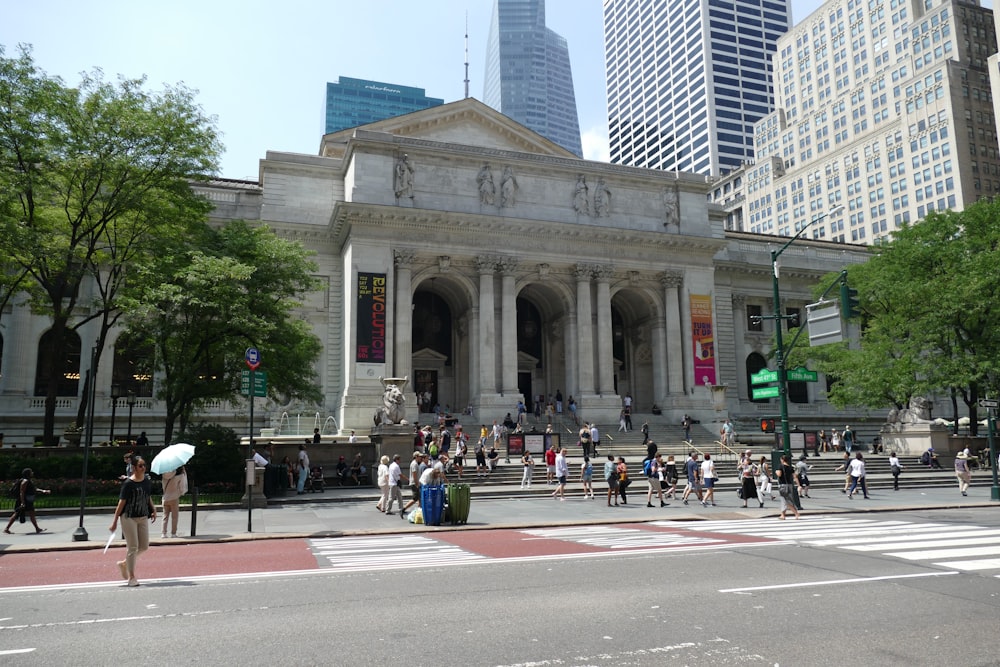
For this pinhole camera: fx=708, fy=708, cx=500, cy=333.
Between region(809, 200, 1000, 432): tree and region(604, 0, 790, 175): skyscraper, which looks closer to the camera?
region(809, 200, 1000, 432): tree

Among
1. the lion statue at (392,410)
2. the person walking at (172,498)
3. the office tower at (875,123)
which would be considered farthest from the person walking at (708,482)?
the office tower at (875,123)

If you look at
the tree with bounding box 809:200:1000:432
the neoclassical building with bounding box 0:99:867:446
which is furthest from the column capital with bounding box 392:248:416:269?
the tree with bounding box 809:200:1000:432

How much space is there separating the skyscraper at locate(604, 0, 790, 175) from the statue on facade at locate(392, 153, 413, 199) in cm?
11381

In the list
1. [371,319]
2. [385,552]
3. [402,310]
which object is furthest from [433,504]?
[402,310]

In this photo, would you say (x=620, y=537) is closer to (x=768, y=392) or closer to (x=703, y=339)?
(x=768, y=392)

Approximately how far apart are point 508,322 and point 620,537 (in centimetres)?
2953

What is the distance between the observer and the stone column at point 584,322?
45.3 m

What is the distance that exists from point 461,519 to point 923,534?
33.7 ft

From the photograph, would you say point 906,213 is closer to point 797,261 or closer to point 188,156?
point 797,261

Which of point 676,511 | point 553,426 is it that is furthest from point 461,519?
point 553,426

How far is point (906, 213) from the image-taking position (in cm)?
9406

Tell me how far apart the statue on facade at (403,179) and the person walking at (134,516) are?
111 ft

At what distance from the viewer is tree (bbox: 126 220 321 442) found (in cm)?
2514

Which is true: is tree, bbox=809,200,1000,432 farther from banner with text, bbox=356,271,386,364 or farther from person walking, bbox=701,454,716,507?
banner with text, bbox=356,271,386,364
